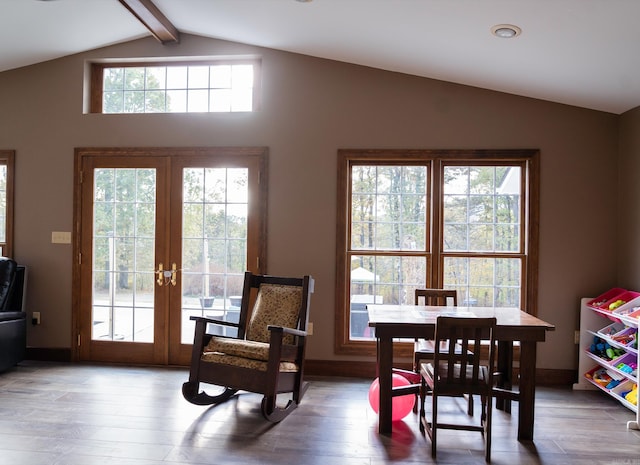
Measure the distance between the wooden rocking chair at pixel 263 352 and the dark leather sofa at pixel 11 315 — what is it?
6.78 ft

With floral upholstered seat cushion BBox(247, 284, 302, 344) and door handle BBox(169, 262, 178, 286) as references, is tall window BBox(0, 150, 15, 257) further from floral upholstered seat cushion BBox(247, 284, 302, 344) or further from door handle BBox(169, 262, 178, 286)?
floral upholstered seat cushion BBox(247, 284, 302, 344)

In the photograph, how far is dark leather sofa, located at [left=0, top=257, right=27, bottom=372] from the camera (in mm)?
4176

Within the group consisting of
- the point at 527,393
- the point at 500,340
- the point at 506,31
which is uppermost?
the point at 506,31

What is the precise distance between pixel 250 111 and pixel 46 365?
317 centimetres

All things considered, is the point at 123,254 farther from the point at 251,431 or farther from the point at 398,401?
the point at 398,401

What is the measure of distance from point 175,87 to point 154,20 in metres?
0.77

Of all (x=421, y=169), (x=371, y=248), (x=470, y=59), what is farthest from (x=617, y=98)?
(x=371, y=248)

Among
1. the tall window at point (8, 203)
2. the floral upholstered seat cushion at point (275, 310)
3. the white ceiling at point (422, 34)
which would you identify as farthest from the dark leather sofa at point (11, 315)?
the floral upholstered seat cushion at point (275, 310)

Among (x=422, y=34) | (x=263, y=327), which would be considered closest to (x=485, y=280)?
Answer: (x=263, y=327)

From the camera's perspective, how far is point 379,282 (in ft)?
14.4

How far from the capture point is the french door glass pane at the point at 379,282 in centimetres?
438

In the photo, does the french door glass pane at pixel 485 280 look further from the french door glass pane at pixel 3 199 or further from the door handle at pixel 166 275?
→ the french door glass pane at pixel 3 199

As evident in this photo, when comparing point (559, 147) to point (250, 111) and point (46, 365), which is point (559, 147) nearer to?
point (250, 111)

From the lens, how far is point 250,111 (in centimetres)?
448
